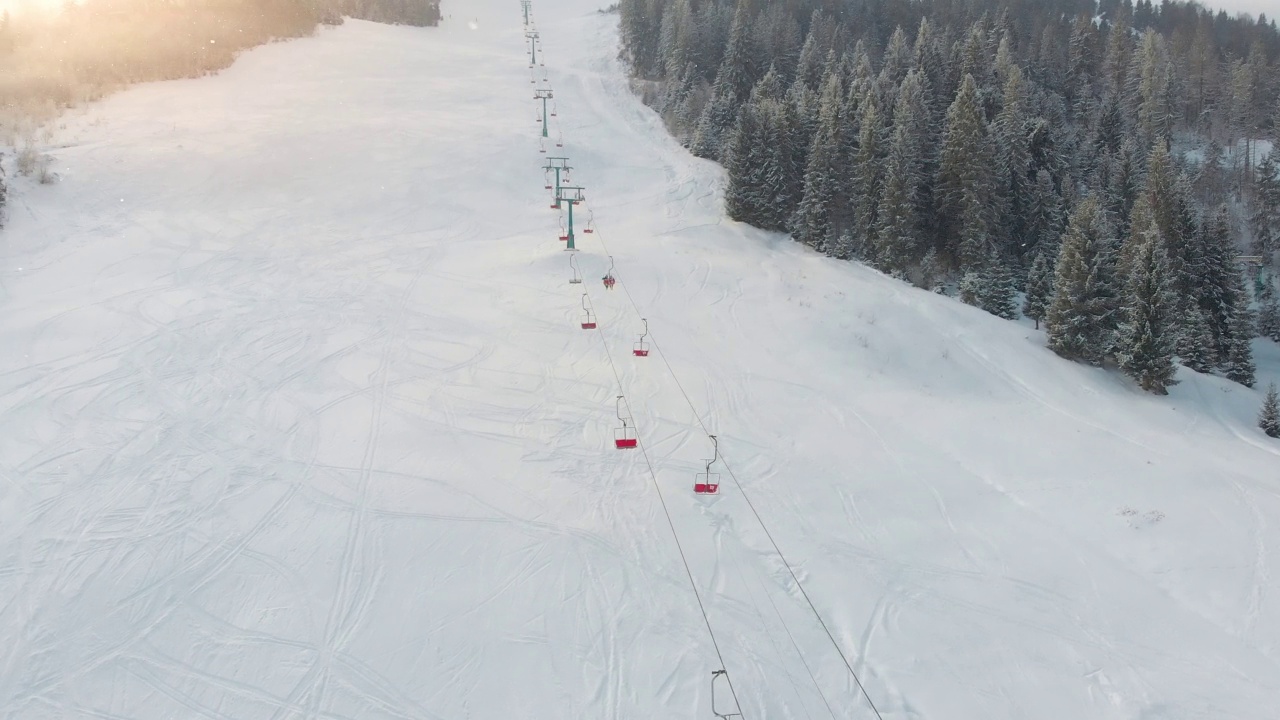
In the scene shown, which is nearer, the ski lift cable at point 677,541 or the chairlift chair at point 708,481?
the ski lift cable at point 677,541

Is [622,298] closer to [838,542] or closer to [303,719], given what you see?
[838,542]

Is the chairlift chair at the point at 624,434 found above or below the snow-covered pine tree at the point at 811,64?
below

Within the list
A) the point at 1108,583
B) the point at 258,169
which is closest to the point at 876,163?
the point at 1108,583

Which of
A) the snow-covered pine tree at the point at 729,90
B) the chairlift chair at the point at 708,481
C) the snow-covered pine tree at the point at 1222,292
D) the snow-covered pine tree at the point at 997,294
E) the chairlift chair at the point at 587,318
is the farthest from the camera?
the snow-covered pine tree at the point at 729,90

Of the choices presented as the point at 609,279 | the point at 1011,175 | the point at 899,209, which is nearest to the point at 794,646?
the point at 609,279

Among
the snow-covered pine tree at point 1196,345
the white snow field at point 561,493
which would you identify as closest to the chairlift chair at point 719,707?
the white snow field at point 561,493

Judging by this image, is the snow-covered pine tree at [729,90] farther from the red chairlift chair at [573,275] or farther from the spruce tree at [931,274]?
the red chairlift chair at [573,275]

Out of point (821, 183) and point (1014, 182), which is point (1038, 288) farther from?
point (821, 183)

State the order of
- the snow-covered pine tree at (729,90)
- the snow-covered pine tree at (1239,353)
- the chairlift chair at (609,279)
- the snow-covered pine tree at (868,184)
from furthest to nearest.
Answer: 1. the snow-covered pine tree at (729,90)
2. the snow-covered pine tree at (868,184)
3. the snow-covered pine tree at (1239,353)
4. the chairlift chair at (609,279)
